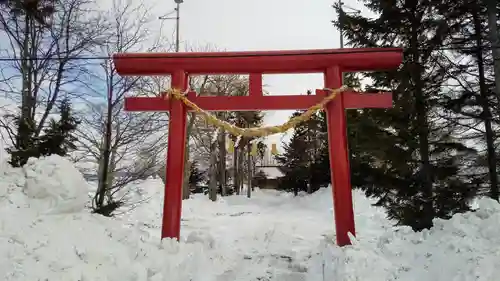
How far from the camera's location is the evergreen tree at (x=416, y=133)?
7203mm

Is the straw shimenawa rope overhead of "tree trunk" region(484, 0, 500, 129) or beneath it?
beneath

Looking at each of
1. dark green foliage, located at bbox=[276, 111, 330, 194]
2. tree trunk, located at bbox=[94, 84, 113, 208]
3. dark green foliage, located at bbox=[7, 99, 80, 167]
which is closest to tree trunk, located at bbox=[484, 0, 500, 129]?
tree trunk, located at bbox=[94, 84, 113, 208]

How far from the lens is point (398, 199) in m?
7.57

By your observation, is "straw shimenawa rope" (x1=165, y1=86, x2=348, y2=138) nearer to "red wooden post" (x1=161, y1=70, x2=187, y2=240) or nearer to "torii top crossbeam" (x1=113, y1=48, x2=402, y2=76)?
"red wooden post" (x1=161, y1=70, x2=187, y2=240)

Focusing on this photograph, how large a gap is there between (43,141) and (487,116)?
874 cm

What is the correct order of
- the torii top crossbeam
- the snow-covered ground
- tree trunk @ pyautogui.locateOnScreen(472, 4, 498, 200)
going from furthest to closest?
1. tree trunk @ pyautogui.locateOnScreen(472, 4, 498, 200)
2. the torii top crossbeam
3. the snow-covered ground

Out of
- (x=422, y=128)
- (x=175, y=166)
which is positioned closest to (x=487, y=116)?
(x=422, y=128)

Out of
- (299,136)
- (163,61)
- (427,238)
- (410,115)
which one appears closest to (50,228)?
(163,61)

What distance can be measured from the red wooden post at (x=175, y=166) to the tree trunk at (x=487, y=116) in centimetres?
599

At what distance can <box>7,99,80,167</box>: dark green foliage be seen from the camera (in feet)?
20.4

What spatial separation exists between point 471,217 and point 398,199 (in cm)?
196

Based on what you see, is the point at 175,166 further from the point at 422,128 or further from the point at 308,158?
the point at 308,158

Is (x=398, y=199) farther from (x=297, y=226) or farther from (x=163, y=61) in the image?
(x=163, y=61)

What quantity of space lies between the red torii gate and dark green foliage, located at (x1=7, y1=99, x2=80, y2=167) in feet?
4.10
